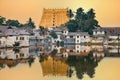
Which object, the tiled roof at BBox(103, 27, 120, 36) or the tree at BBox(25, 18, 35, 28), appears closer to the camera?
the tiled roof at BBox(103, 27, 120, 36)

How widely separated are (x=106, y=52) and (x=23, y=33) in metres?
1.08

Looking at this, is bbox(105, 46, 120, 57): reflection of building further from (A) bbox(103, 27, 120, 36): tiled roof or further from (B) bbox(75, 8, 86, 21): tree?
(B) bbox(75, 8, 86, 21): tree

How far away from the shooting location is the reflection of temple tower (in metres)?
3.26

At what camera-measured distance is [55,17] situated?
10.7ft

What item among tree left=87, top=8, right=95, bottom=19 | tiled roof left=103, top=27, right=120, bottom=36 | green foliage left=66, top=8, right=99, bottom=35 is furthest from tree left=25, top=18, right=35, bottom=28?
tiled roof left=103, top=27, right=120, bottom=36

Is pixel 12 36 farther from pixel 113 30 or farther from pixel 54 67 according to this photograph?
pixel 113 30

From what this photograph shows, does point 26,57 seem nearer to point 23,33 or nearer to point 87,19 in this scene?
point 23,33

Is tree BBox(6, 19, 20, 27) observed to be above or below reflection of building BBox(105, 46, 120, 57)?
above

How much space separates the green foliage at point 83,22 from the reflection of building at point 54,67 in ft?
1.41

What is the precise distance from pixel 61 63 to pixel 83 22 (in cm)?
58

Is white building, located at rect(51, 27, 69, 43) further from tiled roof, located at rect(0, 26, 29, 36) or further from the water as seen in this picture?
tiled roof, located at rect(0, 26, 29, 36)

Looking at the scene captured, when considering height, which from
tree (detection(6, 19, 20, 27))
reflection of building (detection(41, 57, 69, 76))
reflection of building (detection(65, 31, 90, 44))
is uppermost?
tree (detection(6, 19, 20, 27))

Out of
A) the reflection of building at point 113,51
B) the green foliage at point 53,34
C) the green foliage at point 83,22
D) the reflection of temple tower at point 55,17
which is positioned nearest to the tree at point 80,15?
the green foliage at point 83,22

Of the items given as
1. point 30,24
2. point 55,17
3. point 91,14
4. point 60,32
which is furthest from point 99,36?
point 30,24
